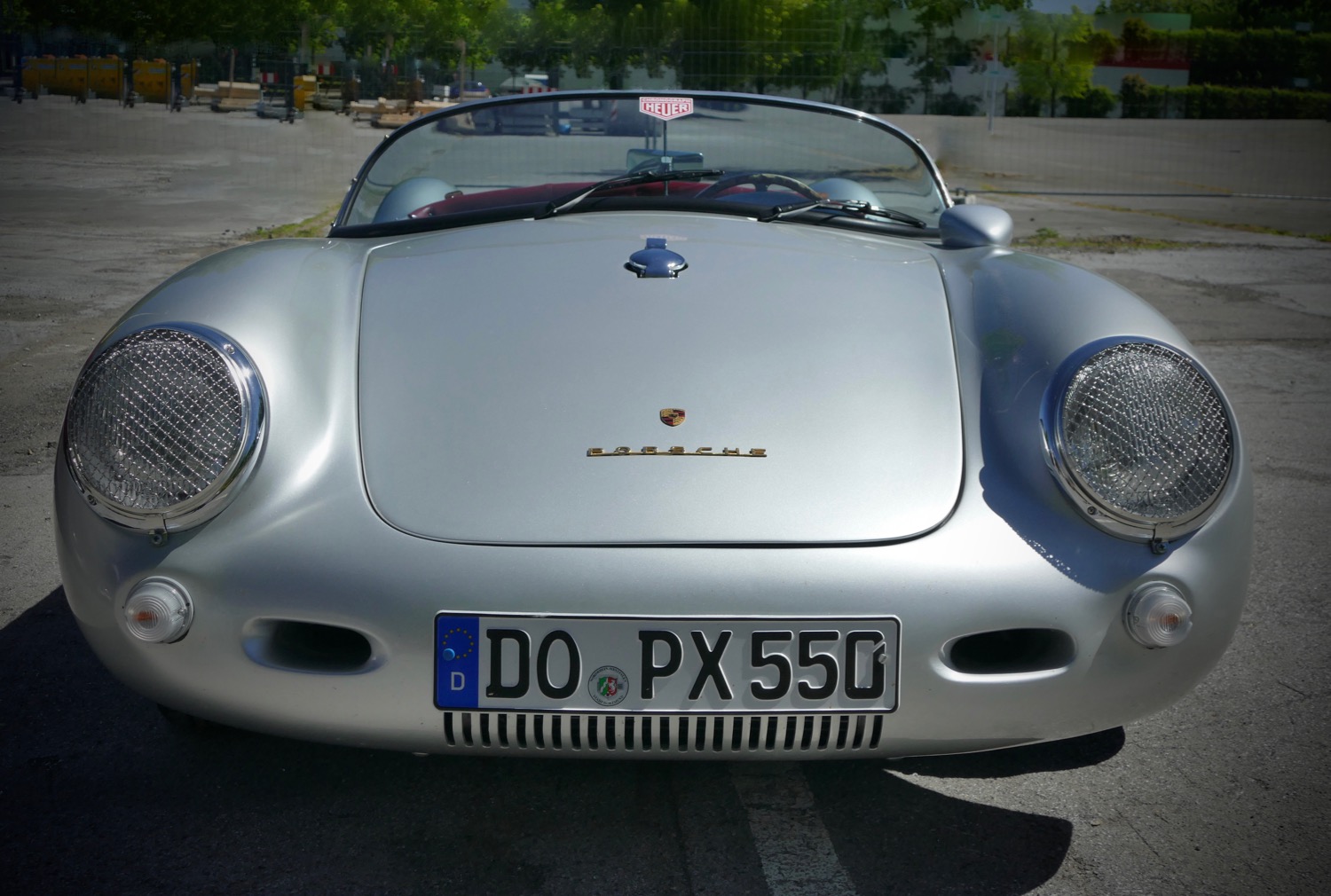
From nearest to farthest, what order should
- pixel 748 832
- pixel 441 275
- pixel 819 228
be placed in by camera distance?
pixel 748 832
pixel 441 275
pixel 819 228

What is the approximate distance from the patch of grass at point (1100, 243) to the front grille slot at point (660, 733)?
8.80 metres

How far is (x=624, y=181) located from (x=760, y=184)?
0.42 m

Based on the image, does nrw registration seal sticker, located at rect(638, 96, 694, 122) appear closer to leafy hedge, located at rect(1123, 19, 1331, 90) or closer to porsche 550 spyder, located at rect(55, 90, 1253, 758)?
porsche 550 spyder, located at rect(55, 90, 1253, 758)

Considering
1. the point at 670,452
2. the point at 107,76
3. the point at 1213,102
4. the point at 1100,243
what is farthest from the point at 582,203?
the point at 1213,102

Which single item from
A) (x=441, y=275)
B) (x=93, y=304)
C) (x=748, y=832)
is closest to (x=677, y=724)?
(x=748, y=832)

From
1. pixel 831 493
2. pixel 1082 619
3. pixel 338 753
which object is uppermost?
pixel 831 493

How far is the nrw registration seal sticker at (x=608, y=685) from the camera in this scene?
1.66 metres

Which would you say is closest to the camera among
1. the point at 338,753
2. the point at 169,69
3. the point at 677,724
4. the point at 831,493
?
the point at 677,724

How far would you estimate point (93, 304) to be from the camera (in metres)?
6.38

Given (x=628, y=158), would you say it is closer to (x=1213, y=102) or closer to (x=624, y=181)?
(x=624, y=181)

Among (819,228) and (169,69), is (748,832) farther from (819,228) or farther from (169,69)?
(169,69)

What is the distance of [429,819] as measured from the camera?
6.50ft

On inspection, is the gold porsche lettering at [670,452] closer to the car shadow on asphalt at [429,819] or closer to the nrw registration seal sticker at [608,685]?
the nrw registration seal sticker at [608,685]

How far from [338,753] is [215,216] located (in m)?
9.91
